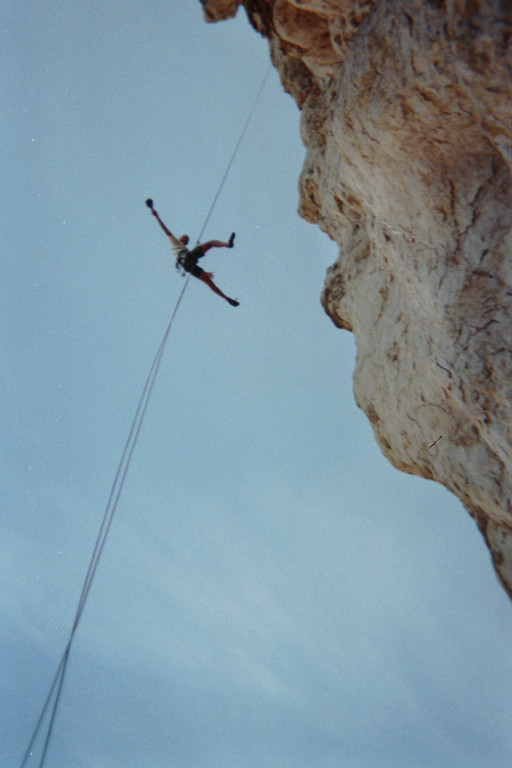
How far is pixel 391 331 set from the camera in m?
7.00

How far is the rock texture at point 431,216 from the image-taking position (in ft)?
15.5

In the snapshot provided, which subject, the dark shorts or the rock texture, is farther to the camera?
the dark shorts

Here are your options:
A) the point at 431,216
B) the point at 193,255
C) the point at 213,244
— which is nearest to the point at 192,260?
the point at 193,255

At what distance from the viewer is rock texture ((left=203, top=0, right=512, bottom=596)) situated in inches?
186

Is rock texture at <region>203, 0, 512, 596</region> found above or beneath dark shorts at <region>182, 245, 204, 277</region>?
beneath

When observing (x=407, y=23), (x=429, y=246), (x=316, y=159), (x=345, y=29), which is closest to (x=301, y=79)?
(x=316, y=159)

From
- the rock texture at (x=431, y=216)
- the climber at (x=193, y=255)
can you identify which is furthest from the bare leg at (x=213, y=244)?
the rock texture at (x=431, y=216)

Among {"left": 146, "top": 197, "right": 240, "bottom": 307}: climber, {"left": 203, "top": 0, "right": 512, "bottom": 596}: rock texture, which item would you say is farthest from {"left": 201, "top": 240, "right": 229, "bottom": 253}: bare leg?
{"left": 203, "top": 0, "right": 512, "bottom": 596}: rock texture

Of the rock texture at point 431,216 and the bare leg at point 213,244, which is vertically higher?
the bare leg at point 213,244

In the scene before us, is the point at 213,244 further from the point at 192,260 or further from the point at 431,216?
the point at 431,216

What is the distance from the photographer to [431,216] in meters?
5.70

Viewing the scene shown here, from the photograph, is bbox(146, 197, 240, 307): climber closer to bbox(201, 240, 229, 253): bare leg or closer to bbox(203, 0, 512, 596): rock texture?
bbox(201, 240, 229, 253): bare leg

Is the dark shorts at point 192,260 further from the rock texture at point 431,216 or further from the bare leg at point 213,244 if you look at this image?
the rock texture at point 431,216

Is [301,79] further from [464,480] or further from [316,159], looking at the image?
[464,480]
